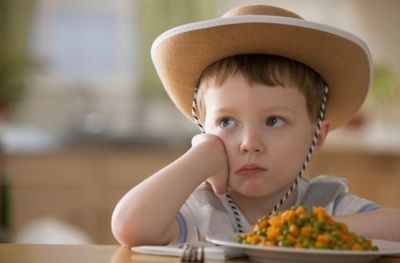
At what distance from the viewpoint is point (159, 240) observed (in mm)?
1285

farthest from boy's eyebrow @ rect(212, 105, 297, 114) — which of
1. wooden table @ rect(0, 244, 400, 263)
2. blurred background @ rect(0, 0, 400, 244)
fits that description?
blurred background @ rect(0, 0, 400, 244)

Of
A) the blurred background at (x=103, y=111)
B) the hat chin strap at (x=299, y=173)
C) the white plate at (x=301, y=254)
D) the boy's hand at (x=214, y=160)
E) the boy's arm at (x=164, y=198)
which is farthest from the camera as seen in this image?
the blurred background at (x=103, y=111)

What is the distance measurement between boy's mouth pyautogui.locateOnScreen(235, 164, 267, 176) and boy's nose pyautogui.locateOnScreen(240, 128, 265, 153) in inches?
1.2

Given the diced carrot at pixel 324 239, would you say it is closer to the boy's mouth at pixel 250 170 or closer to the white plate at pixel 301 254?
the white plate at pixel 301 254

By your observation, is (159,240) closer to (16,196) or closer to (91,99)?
(16,196)

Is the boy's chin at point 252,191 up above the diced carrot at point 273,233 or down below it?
above

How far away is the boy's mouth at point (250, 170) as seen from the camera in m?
1.38

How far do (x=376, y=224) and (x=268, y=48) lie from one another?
32cm

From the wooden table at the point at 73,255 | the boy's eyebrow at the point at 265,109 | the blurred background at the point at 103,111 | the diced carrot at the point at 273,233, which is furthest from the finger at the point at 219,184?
the blurred background at the point at 103,111

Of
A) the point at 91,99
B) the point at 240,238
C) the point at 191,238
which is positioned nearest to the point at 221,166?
the point at 191,238

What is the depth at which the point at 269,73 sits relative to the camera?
1402 mm

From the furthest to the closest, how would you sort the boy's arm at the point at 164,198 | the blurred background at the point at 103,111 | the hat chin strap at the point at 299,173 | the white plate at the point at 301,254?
the blurred background at the point at 103,111, the hat chin strap at the point at 299,173, the boy's arm at the point at 164,198, the white plate at the point at 301,254

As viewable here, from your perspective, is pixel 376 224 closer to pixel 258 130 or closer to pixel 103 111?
pixel 258 130

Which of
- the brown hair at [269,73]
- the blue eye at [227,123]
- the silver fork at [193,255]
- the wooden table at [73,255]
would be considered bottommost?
the wooden table at [73,255]
